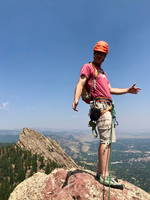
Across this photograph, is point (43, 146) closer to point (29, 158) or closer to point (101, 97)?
point (29, 158)

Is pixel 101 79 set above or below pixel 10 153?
above

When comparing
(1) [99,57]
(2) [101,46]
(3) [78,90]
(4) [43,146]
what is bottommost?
(4) [43,146]

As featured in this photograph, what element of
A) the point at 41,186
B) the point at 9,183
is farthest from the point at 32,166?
Answer: the point at 41,186

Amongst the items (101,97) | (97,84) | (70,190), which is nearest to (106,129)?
(101,97)

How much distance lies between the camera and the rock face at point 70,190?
30.1 ft

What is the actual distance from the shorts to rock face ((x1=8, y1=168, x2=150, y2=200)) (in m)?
1.96

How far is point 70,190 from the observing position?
9.49 m

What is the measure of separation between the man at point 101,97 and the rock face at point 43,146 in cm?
7876

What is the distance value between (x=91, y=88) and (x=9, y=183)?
3635 inches

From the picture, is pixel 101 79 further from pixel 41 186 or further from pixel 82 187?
pixel 41 186

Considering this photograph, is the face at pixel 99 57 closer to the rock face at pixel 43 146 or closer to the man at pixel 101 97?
the man at pixel 101 97

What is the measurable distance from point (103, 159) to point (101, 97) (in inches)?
99.7

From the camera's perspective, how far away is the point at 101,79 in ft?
31.9

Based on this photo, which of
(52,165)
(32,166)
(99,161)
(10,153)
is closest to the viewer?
(99,161)
